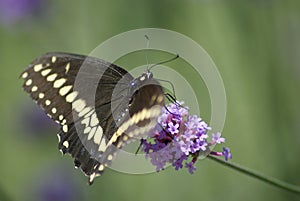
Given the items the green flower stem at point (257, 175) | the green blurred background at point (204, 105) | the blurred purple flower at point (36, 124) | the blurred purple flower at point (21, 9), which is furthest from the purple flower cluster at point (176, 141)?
the blurred purple flower at point (21, 9)

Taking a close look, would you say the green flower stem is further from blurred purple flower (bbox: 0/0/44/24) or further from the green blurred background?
blurred purple flower (bbox: 0/0/44/24)

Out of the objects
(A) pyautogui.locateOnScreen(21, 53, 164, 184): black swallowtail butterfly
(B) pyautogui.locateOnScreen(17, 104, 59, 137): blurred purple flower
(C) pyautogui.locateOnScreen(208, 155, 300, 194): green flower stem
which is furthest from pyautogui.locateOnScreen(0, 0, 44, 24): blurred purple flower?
(C) pyautogui.locateOnScreen(208, 155, 300, 194): green flower stem

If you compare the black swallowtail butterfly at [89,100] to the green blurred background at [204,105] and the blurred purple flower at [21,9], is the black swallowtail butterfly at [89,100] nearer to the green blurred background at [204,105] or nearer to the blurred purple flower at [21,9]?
the green blurred background at [204,105]

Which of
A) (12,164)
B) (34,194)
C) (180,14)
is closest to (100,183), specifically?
(34,194)

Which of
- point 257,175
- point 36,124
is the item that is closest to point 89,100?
point 257,175

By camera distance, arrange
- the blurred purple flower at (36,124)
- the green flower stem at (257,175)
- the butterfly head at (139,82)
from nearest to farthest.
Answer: the green flower stem at (257,175) → the butterfly head at (139,82) → the blurred purple flower at (36,124)

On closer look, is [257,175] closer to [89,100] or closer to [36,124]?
[89,100]
